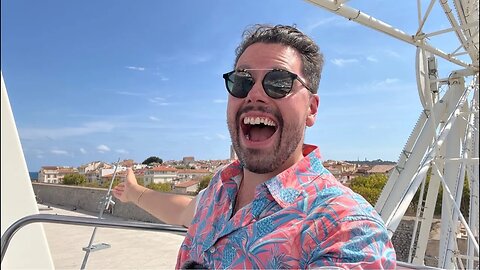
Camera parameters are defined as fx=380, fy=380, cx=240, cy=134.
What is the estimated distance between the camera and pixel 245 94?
1.08 meters

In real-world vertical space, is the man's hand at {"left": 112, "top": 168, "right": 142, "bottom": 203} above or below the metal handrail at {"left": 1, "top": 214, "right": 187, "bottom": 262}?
above

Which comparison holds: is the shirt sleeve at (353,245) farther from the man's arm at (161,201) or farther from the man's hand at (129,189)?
the man's hand at (129,189)

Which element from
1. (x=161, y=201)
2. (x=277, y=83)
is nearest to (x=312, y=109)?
(x=277, y=83)

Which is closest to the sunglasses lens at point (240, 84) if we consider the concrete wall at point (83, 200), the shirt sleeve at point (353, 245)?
the shirt sleeve at point (353, 245)

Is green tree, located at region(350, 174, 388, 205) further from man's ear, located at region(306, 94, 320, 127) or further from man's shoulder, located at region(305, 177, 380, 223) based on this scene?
man's shoulder, located at region(305, 177, 380, 223)

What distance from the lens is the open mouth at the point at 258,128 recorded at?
1.03m

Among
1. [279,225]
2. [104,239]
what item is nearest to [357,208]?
[279,225]

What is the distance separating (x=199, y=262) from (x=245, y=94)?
1.57 feet

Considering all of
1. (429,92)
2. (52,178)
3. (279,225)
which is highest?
(429,92)

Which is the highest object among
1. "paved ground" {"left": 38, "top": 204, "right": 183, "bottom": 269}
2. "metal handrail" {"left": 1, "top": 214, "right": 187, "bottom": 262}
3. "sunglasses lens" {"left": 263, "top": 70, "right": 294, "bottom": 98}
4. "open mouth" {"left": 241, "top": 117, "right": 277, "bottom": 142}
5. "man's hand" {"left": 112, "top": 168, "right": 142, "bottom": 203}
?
"sunglasses lens" {"left": 263, "top": 70, "right": 294, "bottom": 98}

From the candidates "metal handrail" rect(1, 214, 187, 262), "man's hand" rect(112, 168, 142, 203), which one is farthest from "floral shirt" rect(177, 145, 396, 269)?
"man's hand" rect(112, 168, 142, 203)

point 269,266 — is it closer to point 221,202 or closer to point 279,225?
point 279,225

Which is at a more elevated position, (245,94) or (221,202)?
(245,94)

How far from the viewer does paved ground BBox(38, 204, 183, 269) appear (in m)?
7.03
